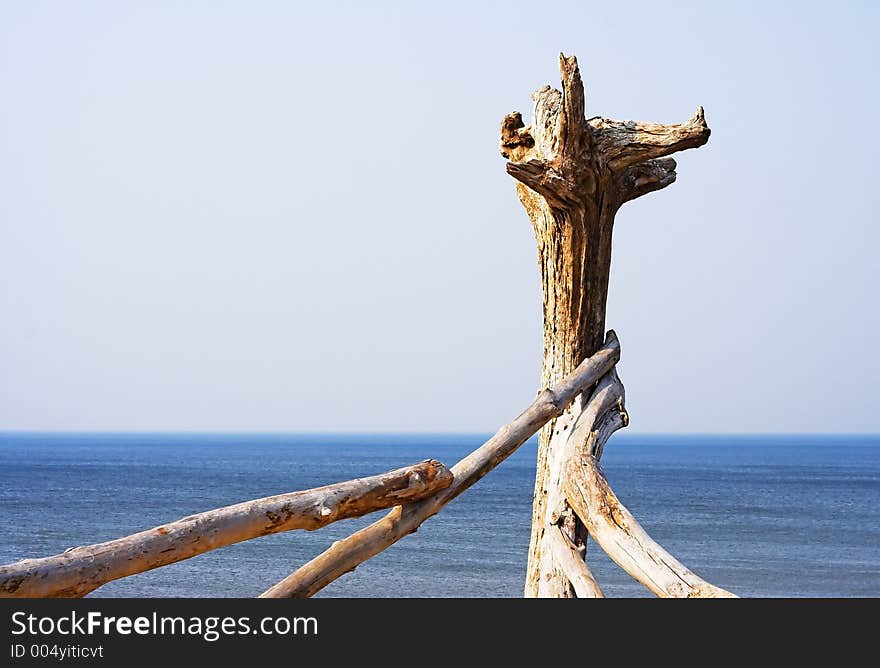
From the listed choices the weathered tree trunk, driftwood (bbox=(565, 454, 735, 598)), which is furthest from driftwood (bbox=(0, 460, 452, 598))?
the weathered tree trunk

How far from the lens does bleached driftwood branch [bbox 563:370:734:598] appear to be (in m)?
4.42

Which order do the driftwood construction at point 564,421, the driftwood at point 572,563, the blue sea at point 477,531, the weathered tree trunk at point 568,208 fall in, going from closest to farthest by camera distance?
the driftwood construction at point 564,421, the driftwood at point 572,563, the weathered tree trunk at point 568,208, the blue sea at point 477,531

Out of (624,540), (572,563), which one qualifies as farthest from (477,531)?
(624,540)

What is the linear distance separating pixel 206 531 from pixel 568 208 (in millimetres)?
2551

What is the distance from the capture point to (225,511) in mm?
3883

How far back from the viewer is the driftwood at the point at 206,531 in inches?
128

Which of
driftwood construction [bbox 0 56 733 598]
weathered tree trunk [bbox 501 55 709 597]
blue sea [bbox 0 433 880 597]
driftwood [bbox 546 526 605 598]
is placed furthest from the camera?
blue sea [bbox 0 433 880 597]

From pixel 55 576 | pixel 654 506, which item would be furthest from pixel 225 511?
pixel 654 506

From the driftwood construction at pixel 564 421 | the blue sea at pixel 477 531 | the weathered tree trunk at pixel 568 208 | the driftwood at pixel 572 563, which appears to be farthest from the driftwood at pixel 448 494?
the blue sea at pixel 477 531

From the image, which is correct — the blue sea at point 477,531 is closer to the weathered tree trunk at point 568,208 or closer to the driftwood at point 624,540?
the weathered tree trunk at point 568,208

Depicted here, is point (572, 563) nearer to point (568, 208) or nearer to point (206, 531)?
point (568, 208)

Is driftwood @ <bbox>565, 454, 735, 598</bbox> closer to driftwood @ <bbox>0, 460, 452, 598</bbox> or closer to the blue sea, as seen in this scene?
driftwood @ <bbox>0, 460, 452, 598</bbox>

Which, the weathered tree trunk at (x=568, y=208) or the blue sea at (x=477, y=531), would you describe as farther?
the blue sea at (x=477, y=531)
